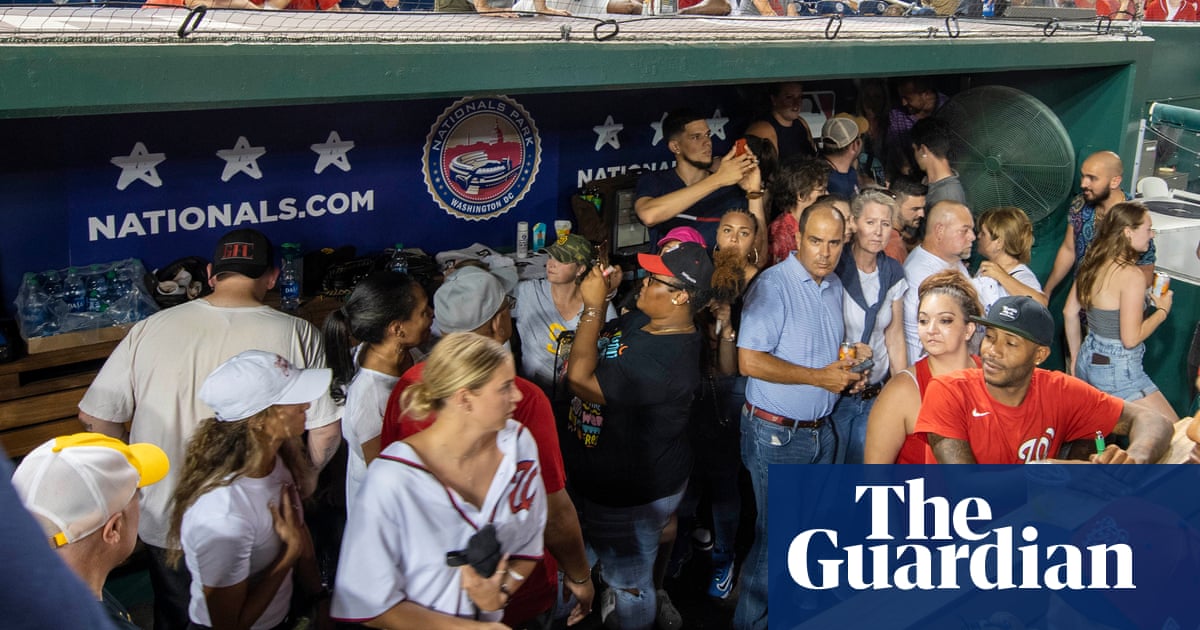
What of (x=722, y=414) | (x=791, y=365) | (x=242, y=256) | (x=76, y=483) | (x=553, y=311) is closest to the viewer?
(x=76, y=483)

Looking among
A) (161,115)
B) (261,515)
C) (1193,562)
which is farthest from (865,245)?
(161,115)

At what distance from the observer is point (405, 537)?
2.61 meters

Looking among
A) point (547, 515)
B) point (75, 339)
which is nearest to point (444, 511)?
point (547, 515)

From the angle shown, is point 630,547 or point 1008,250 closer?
point 630,547

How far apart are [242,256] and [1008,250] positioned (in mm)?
3734

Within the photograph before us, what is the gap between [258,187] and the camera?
199 inches

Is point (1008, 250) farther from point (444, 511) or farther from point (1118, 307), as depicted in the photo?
point (444, 511)

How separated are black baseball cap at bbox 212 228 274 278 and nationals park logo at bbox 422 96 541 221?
6.85 ft

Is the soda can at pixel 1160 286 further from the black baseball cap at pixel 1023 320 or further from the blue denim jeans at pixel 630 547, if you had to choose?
the blue denim jeans at pixel 630 547

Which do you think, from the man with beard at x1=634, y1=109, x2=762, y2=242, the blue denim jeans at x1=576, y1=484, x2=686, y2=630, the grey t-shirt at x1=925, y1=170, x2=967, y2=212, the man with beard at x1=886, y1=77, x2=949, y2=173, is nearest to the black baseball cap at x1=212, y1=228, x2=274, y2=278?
the blue denim jeans at x1=576, y1=484, x2=686, y2=630

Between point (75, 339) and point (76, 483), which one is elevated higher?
point (76, 483)

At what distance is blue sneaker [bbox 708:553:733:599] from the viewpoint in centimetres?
471

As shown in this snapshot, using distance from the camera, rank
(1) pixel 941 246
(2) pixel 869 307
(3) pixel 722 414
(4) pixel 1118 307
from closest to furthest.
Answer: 1. (2) pixel 869 307
2. (3) pixel 722 414
3. (1) pixel 941 246
4. (4) pixel 1118 307

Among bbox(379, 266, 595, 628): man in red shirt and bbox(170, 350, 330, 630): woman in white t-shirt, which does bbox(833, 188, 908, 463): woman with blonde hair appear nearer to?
bbox(379, 266, 595, 628): man in red shirt
